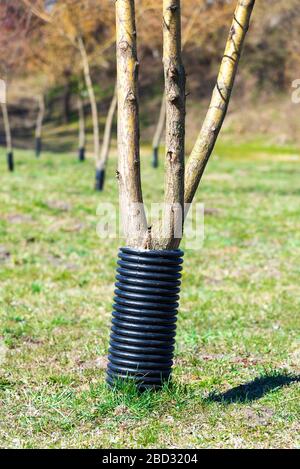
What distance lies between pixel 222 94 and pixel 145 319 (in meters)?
2.21

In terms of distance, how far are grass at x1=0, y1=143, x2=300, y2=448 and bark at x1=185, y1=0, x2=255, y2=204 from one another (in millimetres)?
2026

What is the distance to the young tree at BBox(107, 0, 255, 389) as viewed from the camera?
6973 mm

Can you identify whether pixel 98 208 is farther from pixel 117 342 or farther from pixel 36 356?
pixel 117 342

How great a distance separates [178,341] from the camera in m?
10.1

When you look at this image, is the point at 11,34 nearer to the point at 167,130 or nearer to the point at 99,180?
the point at 99,180

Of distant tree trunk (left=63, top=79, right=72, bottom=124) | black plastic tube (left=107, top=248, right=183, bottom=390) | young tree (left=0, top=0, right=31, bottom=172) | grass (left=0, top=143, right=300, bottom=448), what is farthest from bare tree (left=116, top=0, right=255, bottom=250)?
distant tree trunk (left=63, top=79, right=72, bottom=124)

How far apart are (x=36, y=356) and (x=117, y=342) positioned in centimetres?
231

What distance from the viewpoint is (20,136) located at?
2517 inches

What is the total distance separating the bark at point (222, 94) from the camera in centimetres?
723

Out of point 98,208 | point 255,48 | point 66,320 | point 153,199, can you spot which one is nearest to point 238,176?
point 153,199

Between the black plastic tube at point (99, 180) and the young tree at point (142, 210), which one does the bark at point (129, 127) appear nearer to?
the young tree at point (142, 210)

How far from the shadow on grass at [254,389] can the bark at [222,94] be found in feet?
6.16

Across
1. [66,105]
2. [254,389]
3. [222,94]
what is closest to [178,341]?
[254,389]

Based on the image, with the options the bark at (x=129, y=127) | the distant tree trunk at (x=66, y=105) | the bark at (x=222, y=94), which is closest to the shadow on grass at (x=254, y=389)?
the bark at (x=129, y=127)
